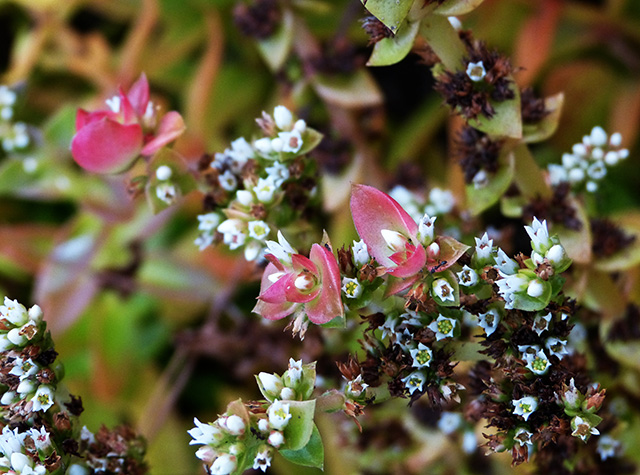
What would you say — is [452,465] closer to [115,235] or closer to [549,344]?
[549,344]

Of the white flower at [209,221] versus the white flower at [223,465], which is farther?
the white flower at [209,221]

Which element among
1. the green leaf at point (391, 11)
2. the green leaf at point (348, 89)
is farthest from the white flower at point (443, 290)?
the green leaf at point (348, 89)

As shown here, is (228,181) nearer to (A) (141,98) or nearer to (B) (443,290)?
(A) (141,98)

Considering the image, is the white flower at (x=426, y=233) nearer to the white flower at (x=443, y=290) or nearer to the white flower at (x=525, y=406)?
the white flower at (x=443, y=290)

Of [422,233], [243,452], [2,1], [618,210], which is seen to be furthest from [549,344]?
[2,1]

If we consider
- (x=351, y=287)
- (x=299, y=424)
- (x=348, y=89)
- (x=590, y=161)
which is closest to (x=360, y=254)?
(x=351, y=287)

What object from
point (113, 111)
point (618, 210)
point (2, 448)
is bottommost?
point (618, 210)

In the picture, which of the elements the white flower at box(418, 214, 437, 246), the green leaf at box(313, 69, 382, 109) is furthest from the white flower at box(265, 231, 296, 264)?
the green leaf at box(313, 69, 382, 109)

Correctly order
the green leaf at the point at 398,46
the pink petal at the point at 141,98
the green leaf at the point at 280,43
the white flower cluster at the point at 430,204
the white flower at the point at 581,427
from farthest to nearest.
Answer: the green leaf at the point at 280,43 < the white flower cluster at the point at 430,204 < the pink petal at the point at 141,98 < the green leaf at the point at 398,46 < the white flower at the point at 581,427
